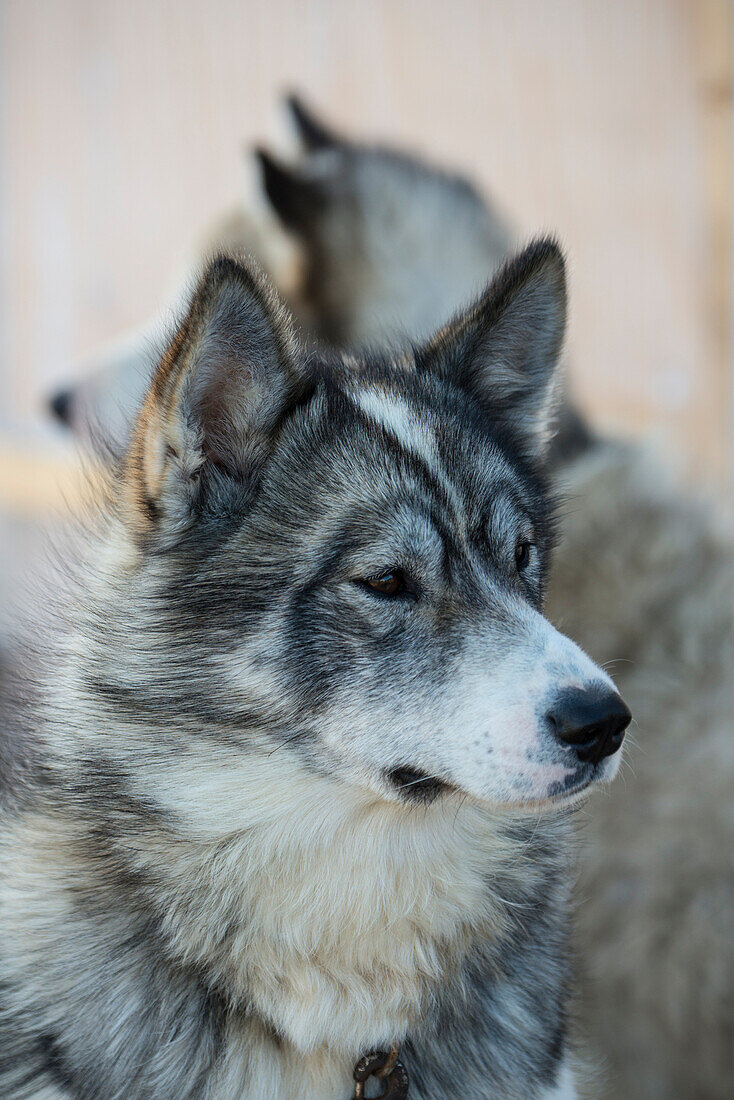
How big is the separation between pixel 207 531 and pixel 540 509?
736 millimetres

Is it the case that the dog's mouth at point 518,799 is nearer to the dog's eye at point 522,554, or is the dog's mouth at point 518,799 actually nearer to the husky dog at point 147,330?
the dog's eye at point 522,554

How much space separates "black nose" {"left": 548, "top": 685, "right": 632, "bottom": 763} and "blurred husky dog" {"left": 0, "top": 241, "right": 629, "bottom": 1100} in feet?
0.19

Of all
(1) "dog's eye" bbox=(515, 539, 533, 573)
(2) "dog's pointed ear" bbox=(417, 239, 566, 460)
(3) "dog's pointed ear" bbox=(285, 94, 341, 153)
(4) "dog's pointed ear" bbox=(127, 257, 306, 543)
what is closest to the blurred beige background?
(3) "dog's pointed ear" bbox=(285, 94, 341, 153)

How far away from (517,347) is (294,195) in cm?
202

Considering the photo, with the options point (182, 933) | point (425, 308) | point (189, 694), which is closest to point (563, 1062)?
point (182, 933)

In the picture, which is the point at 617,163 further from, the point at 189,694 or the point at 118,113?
the point at 189,694

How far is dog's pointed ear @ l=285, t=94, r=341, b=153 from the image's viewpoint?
436 cm

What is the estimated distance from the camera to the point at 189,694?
6.41ft

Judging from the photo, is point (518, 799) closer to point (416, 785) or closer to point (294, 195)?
point (416, 785)

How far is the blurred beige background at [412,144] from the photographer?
4258 millimetres

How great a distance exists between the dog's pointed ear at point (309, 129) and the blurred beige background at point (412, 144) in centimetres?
33

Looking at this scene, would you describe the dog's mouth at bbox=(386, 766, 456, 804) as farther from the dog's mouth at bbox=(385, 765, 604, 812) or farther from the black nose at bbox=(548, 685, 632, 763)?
the black nose at bbox=(548, 685, 632, 763)

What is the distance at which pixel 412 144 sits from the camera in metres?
4.65

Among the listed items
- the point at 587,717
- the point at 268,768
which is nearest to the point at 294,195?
the point at 268,768
